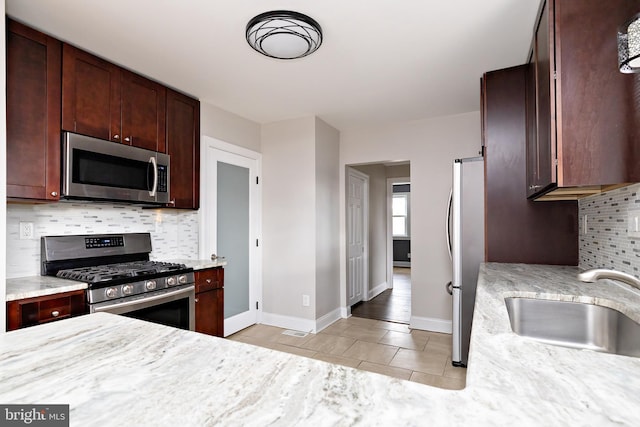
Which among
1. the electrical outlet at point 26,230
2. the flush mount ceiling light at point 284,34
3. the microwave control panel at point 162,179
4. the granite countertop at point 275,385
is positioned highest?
the flush mount ceiling light at point 284,34

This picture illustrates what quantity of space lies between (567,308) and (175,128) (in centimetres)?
302

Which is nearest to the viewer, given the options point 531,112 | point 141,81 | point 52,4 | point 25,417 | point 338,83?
point 25,417

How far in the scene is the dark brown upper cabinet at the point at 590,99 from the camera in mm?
1404

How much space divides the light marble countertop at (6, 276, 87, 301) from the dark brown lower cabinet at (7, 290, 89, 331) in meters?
0.02

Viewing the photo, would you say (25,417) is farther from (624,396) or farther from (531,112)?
(531,112)

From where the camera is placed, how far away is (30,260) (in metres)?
2.33

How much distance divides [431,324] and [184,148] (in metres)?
3.15

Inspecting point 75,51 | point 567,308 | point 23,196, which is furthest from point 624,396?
point 75,51

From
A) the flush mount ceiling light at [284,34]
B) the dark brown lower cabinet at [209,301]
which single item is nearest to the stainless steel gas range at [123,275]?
the dark brown lower cabinet at [209,301]

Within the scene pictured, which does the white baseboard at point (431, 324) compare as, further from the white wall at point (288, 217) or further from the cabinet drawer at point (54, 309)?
the cabinet drawer at point (54, 309)

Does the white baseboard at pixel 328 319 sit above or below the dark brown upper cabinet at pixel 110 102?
below

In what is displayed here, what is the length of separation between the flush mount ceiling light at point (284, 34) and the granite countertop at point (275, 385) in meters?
1.77

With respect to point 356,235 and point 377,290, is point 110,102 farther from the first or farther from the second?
point 377,290

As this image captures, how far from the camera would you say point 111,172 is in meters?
2.49
